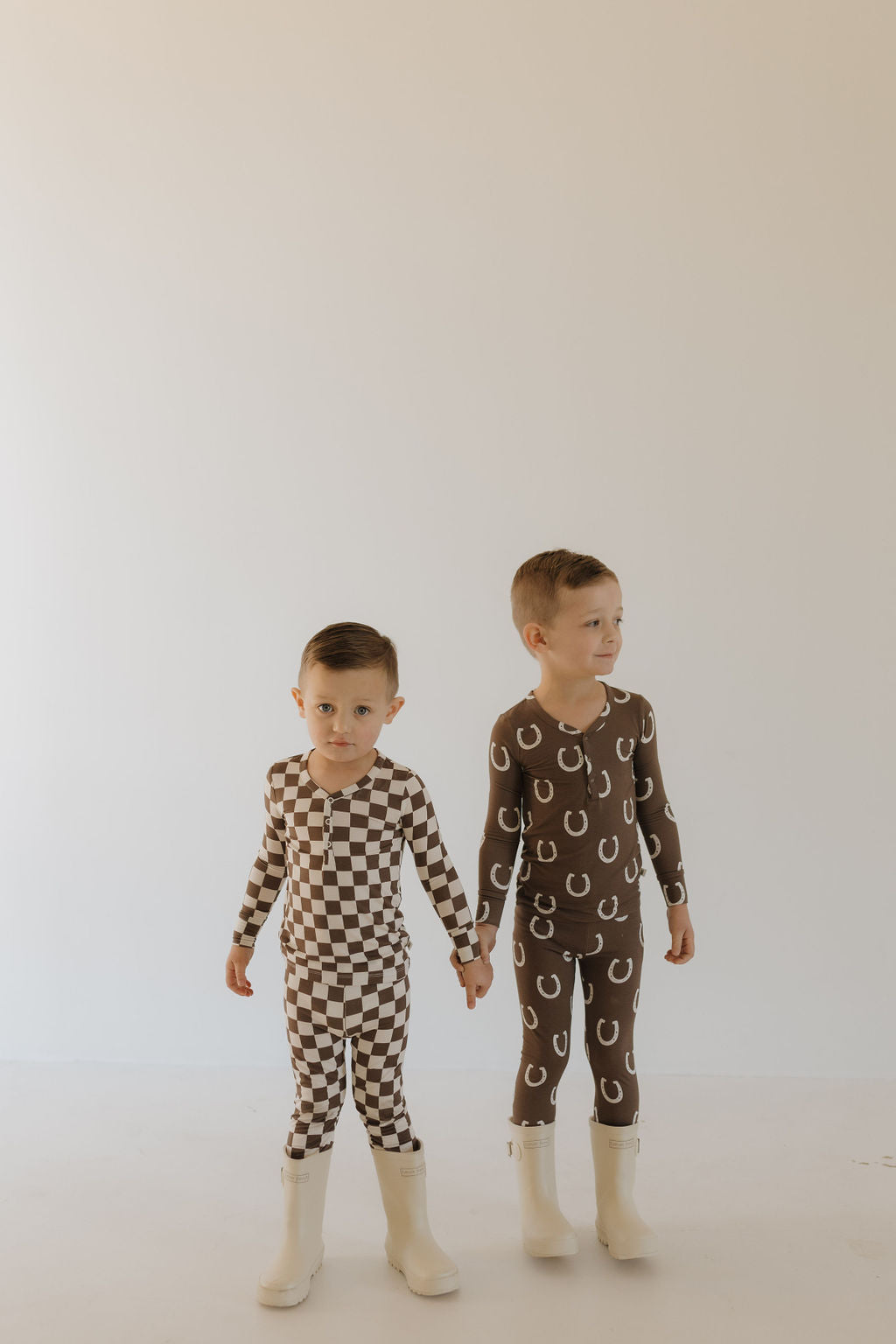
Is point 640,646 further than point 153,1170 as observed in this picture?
Yes

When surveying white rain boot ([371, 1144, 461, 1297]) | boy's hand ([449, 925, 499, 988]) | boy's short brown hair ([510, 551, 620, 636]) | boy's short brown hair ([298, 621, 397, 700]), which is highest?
boy's short brown hair ([510, 551, 620, 636])

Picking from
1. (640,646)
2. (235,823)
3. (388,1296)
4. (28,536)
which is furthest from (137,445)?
(388,1296)

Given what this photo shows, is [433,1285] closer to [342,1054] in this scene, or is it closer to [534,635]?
[342,1054]

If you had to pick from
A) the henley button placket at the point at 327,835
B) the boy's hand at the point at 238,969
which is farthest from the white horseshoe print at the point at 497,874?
the boy's hand at the point at 238,969

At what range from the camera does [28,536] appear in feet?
9.53

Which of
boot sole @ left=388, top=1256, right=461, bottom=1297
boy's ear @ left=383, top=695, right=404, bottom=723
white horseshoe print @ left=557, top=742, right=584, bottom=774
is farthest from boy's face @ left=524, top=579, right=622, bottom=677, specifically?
boot sole @ left=388, top=1256, right=461, bottom=1297

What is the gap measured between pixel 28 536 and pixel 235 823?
91 centimetres

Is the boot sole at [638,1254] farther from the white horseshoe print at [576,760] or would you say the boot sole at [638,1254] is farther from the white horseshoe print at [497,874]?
the white horseshoe print at [576,760]

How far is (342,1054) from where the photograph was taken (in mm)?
1864

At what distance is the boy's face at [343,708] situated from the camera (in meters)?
1.77

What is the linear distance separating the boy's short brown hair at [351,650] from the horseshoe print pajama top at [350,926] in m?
0.16

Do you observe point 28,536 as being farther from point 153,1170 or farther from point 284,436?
point 153,1170

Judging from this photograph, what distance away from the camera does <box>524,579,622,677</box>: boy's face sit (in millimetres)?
1876

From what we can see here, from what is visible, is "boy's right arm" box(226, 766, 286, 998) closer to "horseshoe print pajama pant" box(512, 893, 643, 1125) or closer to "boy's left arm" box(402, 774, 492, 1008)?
"boy's left arm" box(402, 774, 492, 1008)
